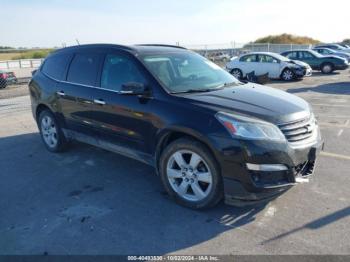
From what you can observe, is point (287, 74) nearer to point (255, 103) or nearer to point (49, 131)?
point (49, 131)

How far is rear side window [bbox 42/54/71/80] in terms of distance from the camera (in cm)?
584

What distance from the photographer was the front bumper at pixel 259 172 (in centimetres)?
351

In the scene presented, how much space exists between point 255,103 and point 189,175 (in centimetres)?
112

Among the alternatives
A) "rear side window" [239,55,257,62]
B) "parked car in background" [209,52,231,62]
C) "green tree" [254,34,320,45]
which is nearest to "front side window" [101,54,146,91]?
"rear side window" [239,55,257,62]

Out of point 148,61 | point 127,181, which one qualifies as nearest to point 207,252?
point 127,181

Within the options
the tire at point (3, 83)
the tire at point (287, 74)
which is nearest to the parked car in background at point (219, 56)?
the tire at point (287, 74)

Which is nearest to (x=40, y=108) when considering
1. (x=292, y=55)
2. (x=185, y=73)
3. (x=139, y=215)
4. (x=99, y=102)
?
(x=99, y=102)

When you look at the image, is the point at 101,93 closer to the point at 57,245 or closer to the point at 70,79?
the point at 70,79

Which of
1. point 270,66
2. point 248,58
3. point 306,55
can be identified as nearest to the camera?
point 270,66

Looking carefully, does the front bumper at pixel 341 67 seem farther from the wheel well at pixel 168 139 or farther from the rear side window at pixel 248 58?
the wheel well at pixel 168 139

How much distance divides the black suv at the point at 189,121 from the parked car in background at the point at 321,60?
62.9 ft

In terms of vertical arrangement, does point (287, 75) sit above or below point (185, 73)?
below

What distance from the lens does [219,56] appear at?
106ft

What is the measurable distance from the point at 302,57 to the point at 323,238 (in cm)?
2139
